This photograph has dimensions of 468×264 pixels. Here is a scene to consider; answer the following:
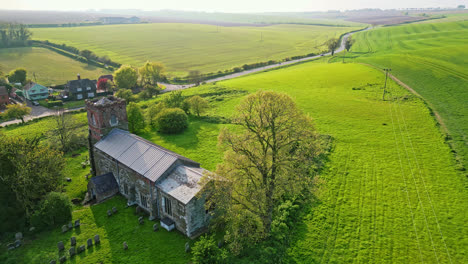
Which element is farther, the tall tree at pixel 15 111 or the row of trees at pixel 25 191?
the tall tree at pixel 15 111

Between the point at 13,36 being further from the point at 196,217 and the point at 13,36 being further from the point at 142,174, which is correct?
the point at 196,217

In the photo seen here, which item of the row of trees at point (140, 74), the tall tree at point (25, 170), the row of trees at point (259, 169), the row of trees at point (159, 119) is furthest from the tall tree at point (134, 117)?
the row of trees at point (259, 169)

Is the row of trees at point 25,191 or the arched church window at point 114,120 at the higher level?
the arched church window at point 114,120

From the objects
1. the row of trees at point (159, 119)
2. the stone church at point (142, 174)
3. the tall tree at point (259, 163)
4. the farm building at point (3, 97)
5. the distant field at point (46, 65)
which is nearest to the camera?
the tall tree at point (259, 163)

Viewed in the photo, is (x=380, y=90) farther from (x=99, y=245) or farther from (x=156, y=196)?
(x=99, y=245)

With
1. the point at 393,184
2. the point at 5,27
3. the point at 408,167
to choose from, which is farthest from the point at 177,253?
the point at 5,27

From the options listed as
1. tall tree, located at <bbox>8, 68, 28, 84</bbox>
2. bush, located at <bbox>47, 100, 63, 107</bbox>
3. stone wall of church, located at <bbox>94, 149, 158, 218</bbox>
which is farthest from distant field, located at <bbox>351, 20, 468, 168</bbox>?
tall tree, located at <bbox>8, 68, 28, 84</bbox>

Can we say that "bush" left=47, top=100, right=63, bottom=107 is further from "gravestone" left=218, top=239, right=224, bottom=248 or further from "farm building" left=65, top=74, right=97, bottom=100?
"gravestone" left=218, top=239, right=224, bottom=248

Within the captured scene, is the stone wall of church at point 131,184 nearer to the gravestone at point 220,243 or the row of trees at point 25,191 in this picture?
the row of trees at point 25,191

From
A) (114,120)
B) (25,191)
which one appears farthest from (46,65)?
(25,191)
